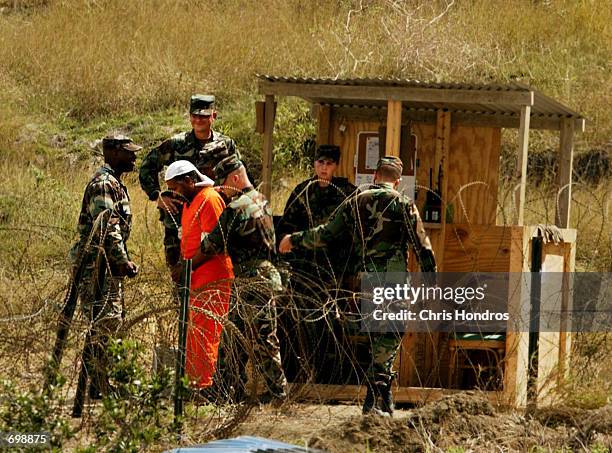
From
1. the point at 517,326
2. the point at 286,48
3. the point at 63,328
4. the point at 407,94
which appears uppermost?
the point at 286,48

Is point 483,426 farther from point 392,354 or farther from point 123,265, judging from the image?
point 123,265

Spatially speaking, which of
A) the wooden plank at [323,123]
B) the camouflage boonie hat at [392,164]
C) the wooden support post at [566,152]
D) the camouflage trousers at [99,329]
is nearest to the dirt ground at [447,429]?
the camouflage trousers at [99,329]

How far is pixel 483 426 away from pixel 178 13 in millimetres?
15350

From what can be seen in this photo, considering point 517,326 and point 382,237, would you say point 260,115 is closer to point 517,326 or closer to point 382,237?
point 382,237

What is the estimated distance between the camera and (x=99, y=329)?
7.41 metres

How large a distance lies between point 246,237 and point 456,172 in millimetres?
2613

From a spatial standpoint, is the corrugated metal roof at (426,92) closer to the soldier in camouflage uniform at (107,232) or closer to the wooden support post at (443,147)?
the wooden support post at (443,147)

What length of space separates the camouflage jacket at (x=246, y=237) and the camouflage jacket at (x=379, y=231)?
0.28 metres

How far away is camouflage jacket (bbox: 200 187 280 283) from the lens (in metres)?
8.87

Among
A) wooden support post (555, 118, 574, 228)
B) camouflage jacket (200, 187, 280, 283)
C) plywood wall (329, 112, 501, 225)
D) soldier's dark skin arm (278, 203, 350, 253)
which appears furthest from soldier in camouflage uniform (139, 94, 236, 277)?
wooden support post (555, 118, 574, 228)

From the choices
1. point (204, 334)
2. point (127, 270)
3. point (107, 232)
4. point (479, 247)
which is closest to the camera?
point (204, 334)

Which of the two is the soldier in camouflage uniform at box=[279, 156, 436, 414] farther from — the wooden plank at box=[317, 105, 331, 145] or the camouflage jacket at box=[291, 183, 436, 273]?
the wooden plank at box=[317, 105, 331, 145]

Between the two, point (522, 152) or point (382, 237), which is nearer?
point (382, 237)

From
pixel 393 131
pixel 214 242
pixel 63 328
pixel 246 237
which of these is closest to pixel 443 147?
pixel 393 131
